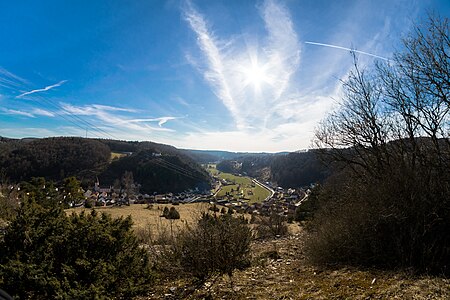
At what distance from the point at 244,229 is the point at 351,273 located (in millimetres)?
2410

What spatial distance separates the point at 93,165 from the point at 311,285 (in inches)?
3716

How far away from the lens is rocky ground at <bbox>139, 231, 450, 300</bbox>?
10.9ft

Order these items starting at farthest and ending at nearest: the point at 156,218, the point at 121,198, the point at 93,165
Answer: the point at 93,165
the point at 121,198
the point at 156,218

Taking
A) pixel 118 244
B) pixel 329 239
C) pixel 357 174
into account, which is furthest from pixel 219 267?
pixel 357 174

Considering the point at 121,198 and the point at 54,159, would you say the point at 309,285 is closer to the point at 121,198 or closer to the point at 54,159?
the point at 121,198

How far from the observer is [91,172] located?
81.0 metres

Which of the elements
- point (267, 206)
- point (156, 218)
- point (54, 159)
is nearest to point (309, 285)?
point (156, 218)

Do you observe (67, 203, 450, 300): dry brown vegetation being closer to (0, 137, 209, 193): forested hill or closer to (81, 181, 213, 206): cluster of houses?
(81, 181, 213, 206): cluster of houses

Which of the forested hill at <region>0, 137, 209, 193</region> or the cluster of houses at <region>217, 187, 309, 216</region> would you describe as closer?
the cluster of houses at <region>217, 187, 309, 216</region>

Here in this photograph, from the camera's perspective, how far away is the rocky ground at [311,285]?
332cm

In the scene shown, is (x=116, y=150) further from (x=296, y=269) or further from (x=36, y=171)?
(x=296, y=269)

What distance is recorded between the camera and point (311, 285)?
4.13 metres

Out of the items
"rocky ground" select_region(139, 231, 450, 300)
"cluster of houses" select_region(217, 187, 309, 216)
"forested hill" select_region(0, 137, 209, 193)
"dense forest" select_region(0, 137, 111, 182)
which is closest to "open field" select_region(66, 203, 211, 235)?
"rocky ground" select_region(139, 231, 450, 300)

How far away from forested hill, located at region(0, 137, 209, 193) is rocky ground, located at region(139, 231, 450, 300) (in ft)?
223
